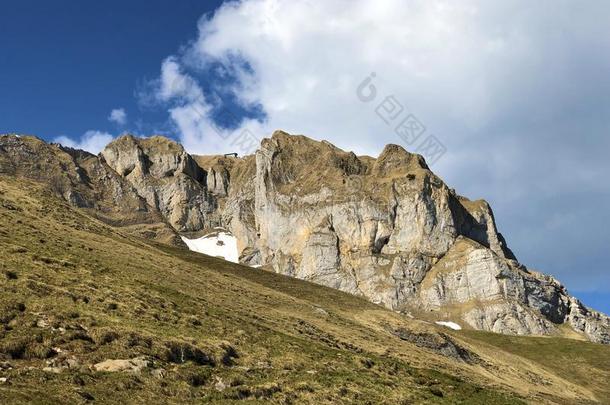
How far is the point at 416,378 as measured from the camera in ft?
154

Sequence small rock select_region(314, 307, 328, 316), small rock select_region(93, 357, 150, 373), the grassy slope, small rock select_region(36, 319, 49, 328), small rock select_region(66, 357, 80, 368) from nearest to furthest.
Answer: small rock select_region(66, 357, 80, 368)
the grassy slope
small rock select_region(93, 357, 150, 373)
small rock select_region(36, 319, 49, 328)
small rock select_region(314, 307, 328, 316)

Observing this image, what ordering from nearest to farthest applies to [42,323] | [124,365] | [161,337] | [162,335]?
[124,365] → [42,323] → [161,337] → [162,335]

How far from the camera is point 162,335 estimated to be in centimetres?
3584

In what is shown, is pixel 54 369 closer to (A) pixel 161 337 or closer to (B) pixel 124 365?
(B) pixel 124 365

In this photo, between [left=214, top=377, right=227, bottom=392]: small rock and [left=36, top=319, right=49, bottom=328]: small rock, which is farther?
[left=36, top=319, right=49, bottom=328]: small rock

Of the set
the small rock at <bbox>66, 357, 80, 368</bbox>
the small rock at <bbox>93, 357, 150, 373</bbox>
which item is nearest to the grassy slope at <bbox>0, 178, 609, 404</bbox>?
the small rock at <bbox>66, 357, 80, 368</bbox>

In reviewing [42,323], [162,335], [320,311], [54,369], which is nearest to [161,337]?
[162,335]

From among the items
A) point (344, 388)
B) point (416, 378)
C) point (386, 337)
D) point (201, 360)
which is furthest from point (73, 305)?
point (386, 337)

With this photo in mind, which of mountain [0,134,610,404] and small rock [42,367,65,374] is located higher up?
mountain [0,134,610,404]

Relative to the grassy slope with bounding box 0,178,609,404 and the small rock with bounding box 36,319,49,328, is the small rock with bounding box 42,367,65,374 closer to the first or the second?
the grassy slope with bounding box 0,178,609,404

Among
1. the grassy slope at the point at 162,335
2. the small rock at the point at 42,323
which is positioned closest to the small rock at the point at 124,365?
the grassy slope at the point at 162,335

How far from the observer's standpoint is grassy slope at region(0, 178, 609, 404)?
2733cm

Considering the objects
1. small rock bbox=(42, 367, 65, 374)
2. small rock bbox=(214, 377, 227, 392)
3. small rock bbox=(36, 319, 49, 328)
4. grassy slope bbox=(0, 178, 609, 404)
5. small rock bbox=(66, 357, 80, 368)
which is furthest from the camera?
small rock bbox=(36, 319, 49, 328)

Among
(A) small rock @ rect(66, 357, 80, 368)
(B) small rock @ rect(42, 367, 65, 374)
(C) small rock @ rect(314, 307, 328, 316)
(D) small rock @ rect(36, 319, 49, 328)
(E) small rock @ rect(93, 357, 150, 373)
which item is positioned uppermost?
(C) small rock @ rect(314, 307, 328, 316)
